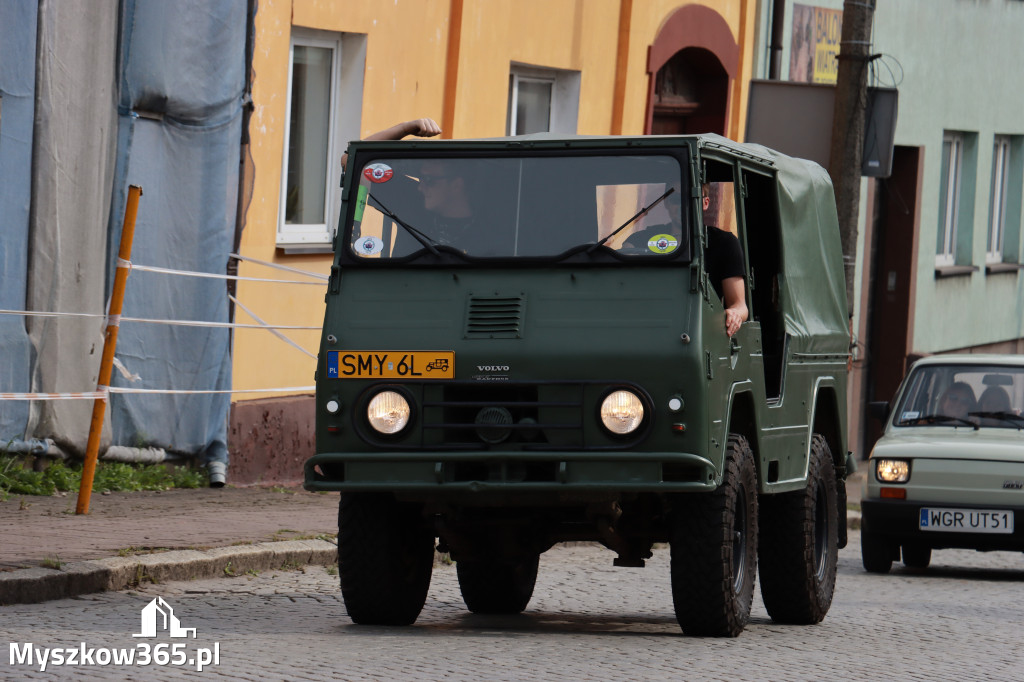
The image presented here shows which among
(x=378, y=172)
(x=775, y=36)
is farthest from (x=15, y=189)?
(x=775, y=36)

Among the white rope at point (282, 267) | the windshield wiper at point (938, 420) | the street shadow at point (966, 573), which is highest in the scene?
the white rope at point (282, 267)

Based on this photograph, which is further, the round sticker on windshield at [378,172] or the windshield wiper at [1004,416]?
the windshield wiper at [1004,416]

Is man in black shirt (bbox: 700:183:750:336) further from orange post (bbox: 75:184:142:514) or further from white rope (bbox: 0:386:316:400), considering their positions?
white rope (bbox: 0:386:316:400)

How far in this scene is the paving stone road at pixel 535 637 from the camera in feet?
25.5

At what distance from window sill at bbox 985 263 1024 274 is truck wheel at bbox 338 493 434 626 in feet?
71.9

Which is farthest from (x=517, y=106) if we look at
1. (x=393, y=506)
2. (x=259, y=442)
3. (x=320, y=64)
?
(x=393, y=506)

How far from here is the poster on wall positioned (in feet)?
78.7

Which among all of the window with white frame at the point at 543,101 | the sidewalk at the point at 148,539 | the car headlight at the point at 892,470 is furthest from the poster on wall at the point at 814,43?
the sidewalk at the point at 148,539

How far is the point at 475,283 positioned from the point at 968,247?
847 inches

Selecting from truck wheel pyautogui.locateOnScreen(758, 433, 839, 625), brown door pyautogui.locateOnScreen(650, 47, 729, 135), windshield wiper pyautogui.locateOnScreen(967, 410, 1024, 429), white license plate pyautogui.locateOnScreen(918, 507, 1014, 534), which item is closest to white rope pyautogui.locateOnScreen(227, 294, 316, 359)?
white license plate pyautogui.locateOnScreen(918, 507, 1014, 534)

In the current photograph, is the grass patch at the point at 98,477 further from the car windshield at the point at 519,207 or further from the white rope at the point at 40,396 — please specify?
the car windshield at the point at 519,207

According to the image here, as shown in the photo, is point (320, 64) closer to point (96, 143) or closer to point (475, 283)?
point (96, 143)

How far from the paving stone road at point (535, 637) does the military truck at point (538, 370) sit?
40 centimetres

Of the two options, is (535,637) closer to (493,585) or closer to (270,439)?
(493,585)
